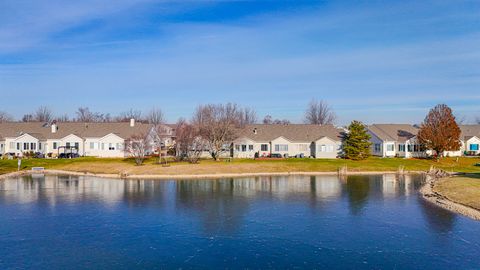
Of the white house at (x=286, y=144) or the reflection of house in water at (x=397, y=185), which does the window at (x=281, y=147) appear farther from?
the reflection of house in water at (x=397, y=185)

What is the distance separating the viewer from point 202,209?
29.3m

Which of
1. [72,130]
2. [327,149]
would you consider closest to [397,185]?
[327,149]

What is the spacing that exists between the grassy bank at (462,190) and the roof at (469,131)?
3103 centimetres

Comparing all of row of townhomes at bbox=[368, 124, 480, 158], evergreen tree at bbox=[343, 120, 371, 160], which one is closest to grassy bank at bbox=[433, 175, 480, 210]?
evergreen tree at bbox=[343, 120, 371, 160]

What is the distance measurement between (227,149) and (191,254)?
4405 centimetres

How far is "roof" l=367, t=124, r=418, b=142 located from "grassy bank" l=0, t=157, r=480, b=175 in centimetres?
738

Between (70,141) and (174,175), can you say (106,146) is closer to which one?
(70,141)

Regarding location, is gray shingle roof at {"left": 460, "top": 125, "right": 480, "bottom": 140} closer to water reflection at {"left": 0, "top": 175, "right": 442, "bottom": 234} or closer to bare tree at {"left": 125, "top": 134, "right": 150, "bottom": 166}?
water reflection at {"left": 0, "top": 175, "right": 442, "bottom": 234}

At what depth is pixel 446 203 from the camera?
104 feet

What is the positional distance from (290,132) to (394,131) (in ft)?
56.7

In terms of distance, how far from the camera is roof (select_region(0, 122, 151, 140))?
64562 mm

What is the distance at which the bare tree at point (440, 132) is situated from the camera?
61406 millimetres

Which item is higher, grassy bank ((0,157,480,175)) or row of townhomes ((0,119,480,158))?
row of townhomes ((0,119,480,158))

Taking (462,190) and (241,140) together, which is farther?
(241,140)
